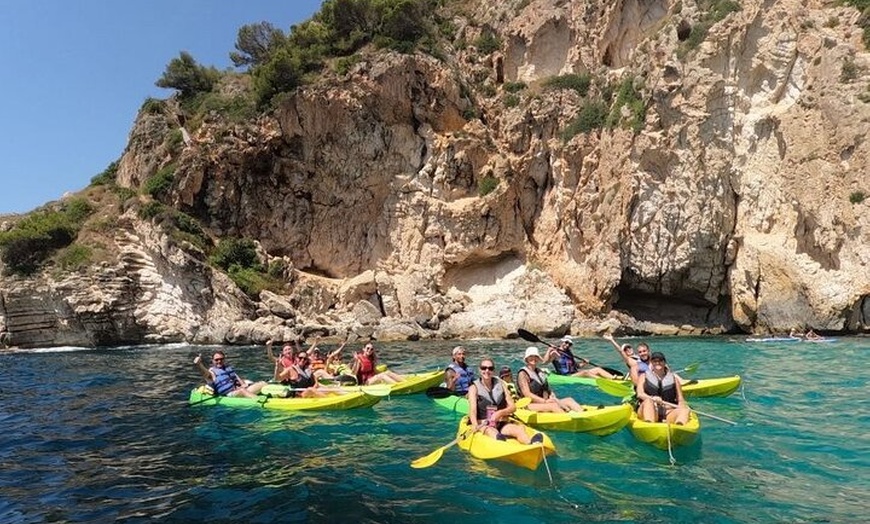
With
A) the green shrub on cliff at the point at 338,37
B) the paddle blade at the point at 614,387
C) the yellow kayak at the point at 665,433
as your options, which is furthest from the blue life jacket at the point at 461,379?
the green shrub on cliff at the point at 338,37

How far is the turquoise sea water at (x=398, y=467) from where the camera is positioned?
6438 millimetres

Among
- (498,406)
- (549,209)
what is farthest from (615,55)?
(498,406)

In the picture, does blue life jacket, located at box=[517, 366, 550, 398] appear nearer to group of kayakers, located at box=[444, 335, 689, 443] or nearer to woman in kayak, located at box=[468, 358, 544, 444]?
group of kayakers, located at box=[444, 335, 689, 443]

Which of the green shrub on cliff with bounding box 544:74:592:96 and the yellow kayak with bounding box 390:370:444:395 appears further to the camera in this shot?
the green shrub on cliff with bounding box 544:74:592:96

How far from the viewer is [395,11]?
39625 millimetres

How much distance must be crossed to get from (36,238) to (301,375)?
2605 cm

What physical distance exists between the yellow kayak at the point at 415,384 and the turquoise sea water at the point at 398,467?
8.1 inches

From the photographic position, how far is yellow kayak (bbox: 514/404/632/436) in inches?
348

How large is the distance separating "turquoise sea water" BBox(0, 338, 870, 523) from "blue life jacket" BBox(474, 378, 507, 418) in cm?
77

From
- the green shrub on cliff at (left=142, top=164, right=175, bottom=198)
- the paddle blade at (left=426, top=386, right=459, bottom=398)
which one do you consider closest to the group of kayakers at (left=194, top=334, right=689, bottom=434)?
the paddle blade at (left=426, top=386, right=459, bottom=398)

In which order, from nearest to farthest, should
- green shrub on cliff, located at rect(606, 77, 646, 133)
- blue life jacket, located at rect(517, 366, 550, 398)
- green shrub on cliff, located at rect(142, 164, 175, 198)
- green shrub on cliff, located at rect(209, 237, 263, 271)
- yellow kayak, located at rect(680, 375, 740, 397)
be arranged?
1. blue life jacket, located at rect(517, 366, 550, 398)
2. yellow kayak, located at rect(680, 375, 740, 397)
3. green shrub on cliff, located at rect(606, 77, 646, 133)
4. green shrub on cliff, located at rect(209, 237, 263, 271)
5. green shrub on cliff, located at rect(142, 164, 175, 198)

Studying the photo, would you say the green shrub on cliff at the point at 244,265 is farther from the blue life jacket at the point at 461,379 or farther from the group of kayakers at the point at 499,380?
the blue life jacket at the point at 461,379

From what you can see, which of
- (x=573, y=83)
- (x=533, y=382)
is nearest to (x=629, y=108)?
(x=573, y=83)

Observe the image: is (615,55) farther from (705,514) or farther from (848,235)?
(705,514)
